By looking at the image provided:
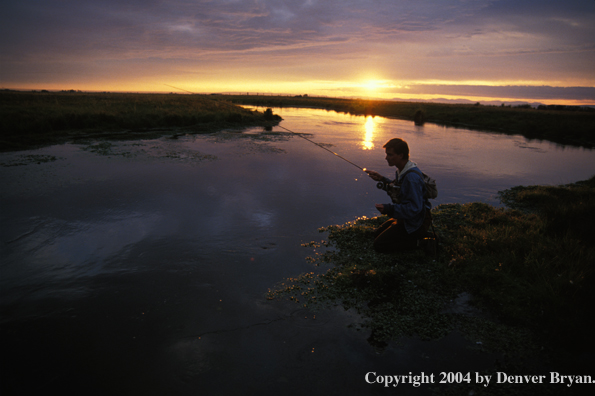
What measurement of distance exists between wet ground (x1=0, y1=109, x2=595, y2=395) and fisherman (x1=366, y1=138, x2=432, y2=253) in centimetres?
146

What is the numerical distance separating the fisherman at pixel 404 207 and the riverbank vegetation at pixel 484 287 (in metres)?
0.28

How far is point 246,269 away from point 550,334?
4479mm

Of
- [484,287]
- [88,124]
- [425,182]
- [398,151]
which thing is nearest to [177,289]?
[398,151]

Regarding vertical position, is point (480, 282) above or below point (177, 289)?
above

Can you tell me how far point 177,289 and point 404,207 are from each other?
13.2ft

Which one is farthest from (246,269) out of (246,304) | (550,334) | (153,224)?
(550,334)

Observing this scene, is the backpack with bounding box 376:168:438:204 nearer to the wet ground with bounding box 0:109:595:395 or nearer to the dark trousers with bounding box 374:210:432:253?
the dark trousers with bounding box 374:210:432:253

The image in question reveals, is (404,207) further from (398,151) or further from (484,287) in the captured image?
(484,287)

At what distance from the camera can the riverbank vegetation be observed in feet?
11.8

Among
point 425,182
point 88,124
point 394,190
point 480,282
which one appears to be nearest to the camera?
point 480,282

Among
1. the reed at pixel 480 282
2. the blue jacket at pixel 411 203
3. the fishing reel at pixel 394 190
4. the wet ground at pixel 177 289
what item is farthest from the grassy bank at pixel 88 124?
the blue jacket at pixel 411 203

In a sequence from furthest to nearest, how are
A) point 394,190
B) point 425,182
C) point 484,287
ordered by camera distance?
point 394,190
point 425,182
point 484,287

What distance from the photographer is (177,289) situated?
4609mm

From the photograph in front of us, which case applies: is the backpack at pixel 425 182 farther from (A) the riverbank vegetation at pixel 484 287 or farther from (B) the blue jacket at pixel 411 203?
(A) the riverbank vegetation at pixel 484 287
